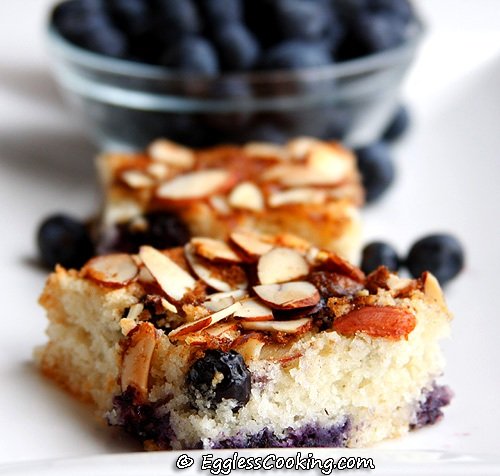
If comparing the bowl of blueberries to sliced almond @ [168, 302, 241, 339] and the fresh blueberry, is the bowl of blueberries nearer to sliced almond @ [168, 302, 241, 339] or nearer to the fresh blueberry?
the fresh blueberry

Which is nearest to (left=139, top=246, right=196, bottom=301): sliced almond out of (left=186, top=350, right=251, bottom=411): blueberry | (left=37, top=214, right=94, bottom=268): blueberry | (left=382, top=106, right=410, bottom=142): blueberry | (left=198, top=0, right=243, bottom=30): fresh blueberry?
(left=186, top=350, right=251, bottom=411): blueberry

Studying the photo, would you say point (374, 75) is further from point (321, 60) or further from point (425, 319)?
point (425, 319)

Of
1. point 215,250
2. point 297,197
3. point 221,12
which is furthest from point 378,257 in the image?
point 221,12

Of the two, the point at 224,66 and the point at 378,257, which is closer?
the point at 378,257

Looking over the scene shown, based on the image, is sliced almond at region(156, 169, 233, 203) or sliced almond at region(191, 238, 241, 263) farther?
sliced almond at region(156, 169, 233, 203)

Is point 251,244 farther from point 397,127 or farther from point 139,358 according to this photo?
point 397,127

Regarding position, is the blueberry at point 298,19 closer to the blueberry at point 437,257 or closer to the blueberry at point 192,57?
the blueberry at point 192,57
